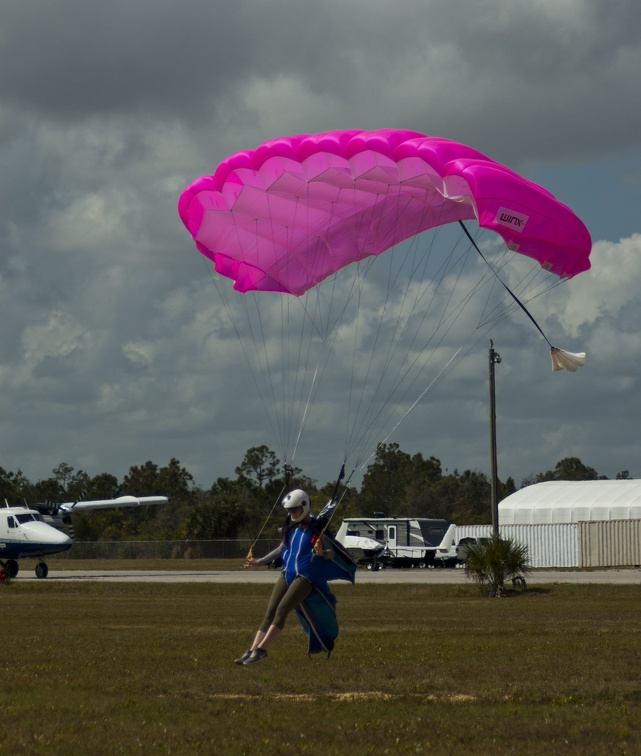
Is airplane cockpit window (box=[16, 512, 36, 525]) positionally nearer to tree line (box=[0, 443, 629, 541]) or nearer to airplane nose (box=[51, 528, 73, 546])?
airplane nose (box=[51, 528, 73, 546])

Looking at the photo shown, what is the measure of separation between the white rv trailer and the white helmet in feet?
140

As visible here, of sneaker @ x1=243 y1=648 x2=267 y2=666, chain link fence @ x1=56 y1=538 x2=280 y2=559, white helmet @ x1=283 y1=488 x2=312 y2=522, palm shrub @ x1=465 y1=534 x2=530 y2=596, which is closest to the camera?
white helmet @ x1=283 y1=488 x2=312 y2=522

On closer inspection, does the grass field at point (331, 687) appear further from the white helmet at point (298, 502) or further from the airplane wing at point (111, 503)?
the airplane wing at point (111, 503)

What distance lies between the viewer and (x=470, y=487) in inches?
5315

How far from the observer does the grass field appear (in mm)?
9375

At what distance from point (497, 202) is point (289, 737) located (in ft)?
26.5

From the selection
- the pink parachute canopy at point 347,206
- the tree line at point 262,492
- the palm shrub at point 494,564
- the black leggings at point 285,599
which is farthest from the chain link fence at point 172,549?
the black leggings at point 285,599

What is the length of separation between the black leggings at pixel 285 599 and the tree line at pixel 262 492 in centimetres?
7937

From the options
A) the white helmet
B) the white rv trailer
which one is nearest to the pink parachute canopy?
the white helmet

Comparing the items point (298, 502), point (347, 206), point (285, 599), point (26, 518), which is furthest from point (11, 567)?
point (298, 502)

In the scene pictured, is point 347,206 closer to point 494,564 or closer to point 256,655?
point 256,655

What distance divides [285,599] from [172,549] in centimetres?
7232

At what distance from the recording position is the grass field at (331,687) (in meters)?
9.38

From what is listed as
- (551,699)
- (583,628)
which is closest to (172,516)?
(583,628)
